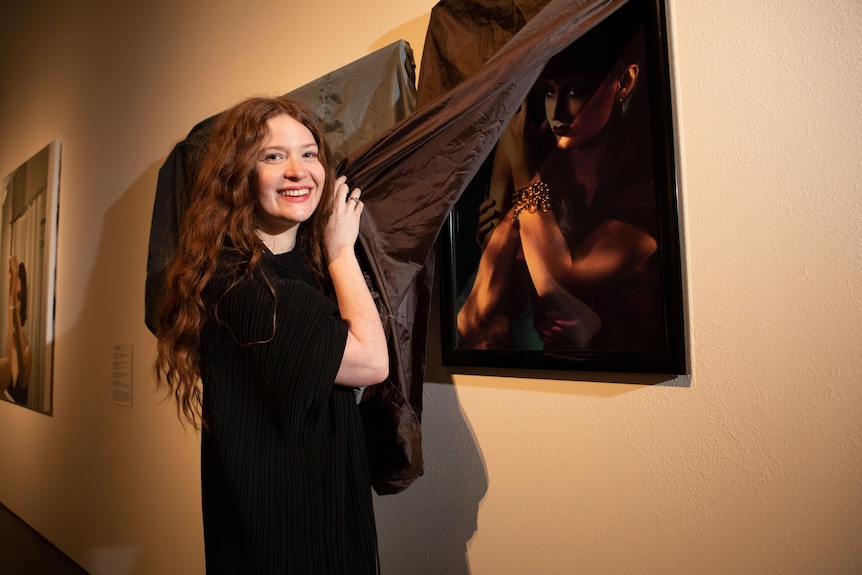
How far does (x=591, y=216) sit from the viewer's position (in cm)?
93

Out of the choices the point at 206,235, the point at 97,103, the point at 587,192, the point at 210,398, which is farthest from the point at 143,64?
the point at 587,192

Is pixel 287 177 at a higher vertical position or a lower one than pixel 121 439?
higher

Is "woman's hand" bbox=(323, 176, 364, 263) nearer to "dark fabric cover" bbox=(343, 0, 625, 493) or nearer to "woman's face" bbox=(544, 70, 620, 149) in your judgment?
"dark fabric cover" bbox=(343, 0, 625, 493)

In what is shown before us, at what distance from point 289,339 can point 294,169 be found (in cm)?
31

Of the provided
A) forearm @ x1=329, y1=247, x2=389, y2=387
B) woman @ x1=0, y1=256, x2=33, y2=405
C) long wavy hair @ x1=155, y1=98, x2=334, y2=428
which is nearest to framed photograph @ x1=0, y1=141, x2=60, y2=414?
woman @ x1=0, y1=256, x2=33, y2=405

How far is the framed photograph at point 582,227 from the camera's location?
0.85 metres

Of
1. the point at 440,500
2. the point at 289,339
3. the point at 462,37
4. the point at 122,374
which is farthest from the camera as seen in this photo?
the point at 122,374

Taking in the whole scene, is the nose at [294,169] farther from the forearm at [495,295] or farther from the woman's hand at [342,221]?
the forearm at [495,295]

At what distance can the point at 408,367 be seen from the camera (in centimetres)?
103

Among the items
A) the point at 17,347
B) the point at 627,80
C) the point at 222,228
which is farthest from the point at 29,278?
the point at 627,80

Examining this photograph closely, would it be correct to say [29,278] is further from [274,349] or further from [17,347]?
[274,349]

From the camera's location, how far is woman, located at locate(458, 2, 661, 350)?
87 centimetres

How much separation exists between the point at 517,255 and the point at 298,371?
1.55 ft

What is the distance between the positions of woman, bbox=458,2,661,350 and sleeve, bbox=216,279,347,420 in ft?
1.26
